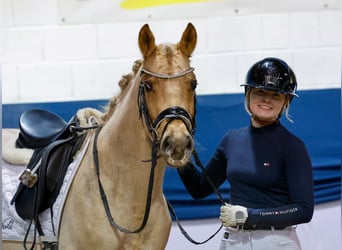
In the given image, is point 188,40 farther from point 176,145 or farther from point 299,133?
point 299,133

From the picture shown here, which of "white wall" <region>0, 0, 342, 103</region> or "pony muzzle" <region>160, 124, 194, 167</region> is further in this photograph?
"white wall" <region>0, 0, 342, 103</region>

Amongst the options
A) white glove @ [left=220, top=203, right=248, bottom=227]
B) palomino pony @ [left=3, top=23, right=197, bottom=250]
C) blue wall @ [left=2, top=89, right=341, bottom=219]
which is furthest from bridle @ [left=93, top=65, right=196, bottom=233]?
blue wall @ [left=2, top=89, right=341, bottom=219]

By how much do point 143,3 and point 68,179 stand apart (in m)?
0.88

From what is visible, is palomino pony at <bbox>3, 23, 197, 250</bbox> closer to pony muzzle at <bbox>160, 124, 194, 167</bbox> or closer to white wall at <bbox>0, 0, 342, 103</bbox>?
pony muzzle at <bbox>160, 124, 194, 167</bbox>

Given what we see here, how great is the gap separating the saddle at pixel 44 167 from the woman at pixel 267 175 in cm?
52

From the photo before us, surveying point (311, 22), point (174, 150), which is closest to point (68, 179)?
point (174, 150)

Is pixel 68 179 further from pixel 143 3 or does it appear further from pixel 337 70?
pixel 337 70

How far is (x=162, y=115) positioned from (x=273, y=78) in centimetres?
41

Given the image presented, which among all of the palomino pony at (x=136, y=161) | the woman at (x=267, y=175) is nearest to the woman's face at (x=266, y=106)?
the woman at (x=267, y=175)

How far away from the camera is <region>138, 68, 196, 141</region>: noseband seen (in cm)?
123

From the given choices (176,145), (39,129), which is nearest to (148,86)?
(176,145)

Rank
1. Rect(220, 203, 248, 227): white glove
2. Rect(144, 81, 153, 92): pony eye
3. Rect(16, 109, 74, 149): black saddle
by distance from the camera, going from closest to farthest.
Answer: Rect(144, 81, 153, 92): pony eye, Rect(220, 203, 248, 227): white glove, Rect(16, 109, 74, 149): black saddle

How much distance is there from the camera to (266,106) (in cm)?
147

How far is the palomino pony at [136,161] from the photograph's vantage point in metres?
1.28
